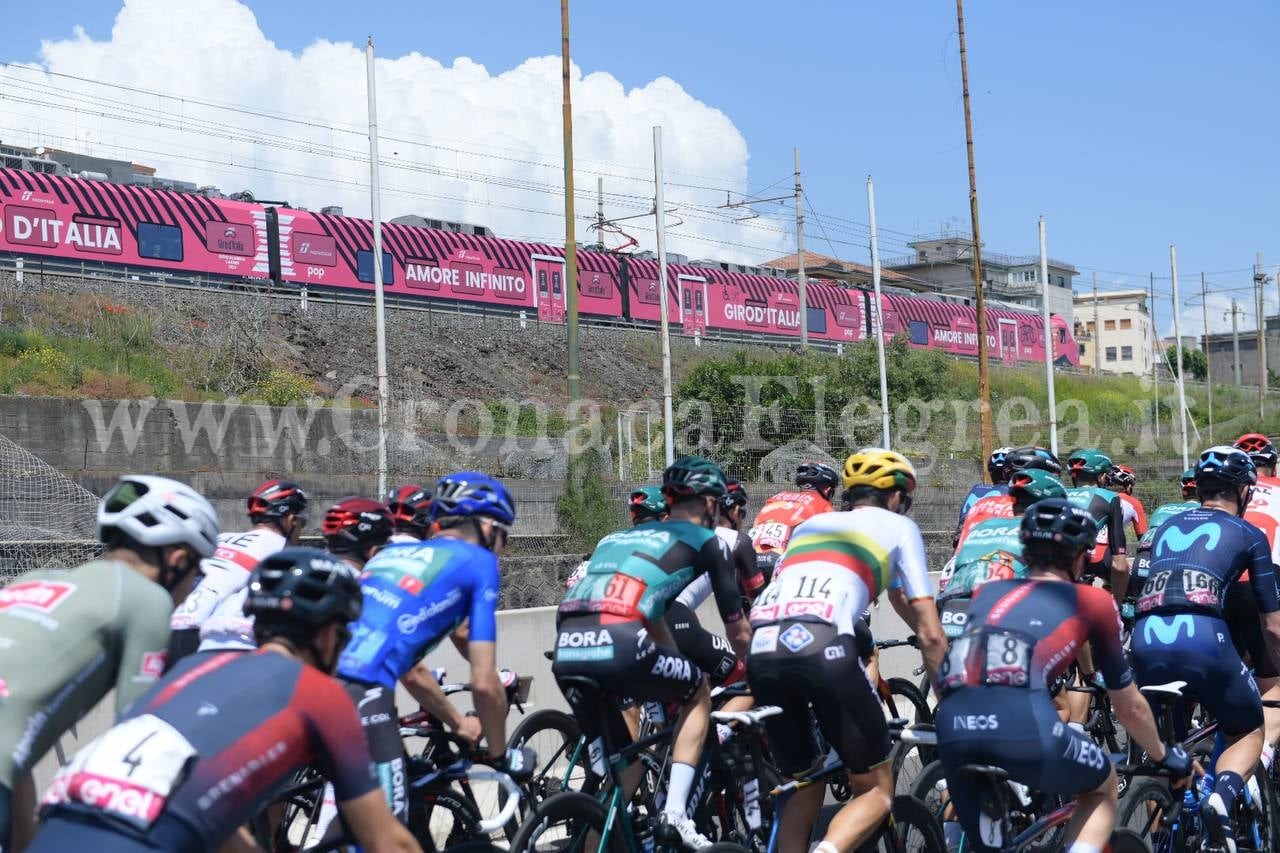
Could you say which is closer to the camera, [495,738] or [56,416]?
[495,738]

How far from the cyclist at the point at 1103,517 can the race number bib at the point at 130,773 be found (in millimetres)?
7289

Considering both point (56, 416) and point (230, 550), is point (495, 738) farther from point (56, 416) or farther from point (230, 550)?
point (56, 416)

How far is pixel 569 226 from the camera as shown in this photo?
2336cm

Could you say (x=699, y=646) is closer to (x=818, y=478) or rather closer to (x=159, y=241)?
(x=818, y=478)

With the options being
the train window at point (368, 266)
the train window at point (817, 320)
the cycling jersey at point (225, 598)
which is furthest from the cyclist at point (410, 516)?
the train window at point (817, 320)

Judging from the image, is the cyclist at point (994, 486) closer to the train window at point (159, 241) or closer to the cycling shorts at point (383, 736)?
the cycling shorts at point (383, 736)

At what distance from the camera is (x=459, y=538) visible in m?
6.25

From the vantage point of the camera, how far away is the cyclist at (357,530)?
286 inches

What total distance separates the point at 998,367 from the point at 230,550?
55158mm

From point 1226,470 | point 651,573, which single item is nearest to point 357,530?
point 651,573

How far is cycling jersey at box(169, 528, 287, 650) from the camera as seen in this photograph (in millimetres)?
6852

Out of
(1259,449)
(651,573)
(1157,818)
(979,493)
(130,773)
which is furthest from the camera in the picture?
(1259,449)

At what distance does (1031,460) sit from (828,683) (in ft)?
13.9

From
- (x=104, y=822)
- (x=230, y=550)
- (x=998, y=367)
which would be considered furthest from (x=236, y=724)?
(x=998, y=367)
